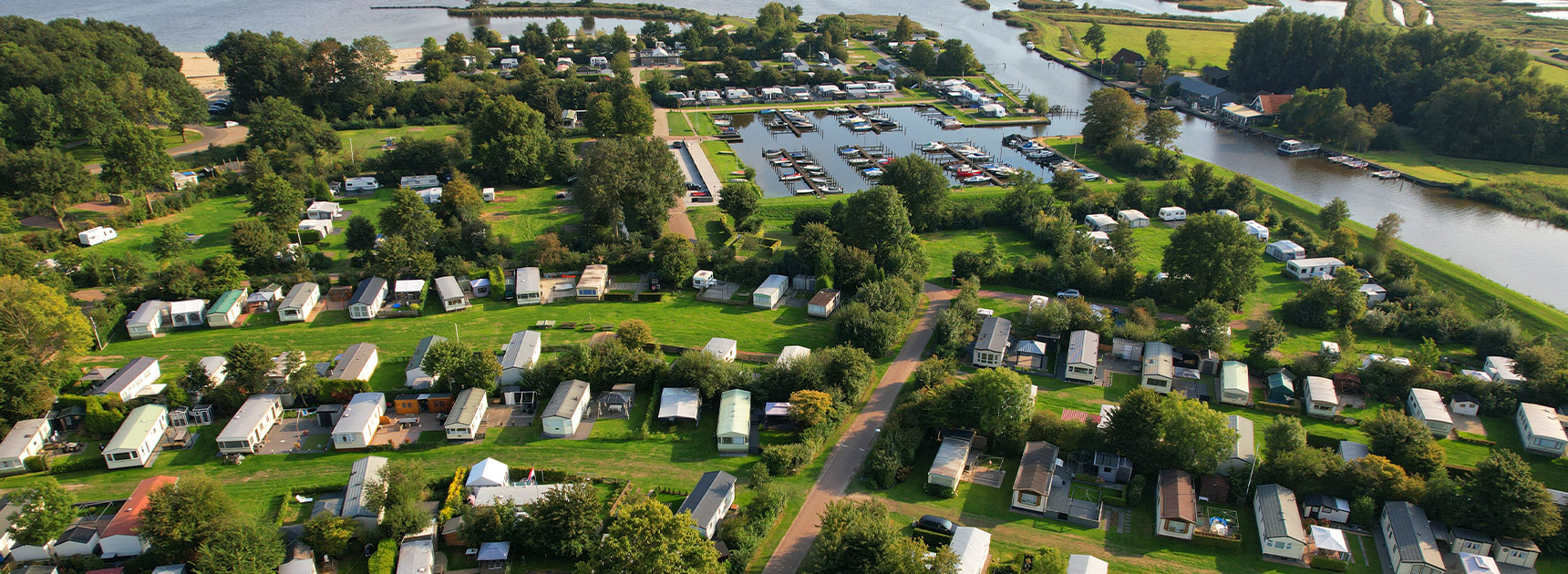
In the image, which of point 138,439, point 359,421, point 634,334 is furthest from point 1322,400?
point 138,439

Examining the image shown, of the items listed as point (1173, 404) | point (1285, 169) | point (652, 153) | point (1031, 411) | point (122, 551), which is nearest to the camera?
point (122, 551)

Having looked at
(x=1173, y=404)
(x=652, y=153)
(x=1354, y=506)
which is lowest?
(x=1354, y=506)

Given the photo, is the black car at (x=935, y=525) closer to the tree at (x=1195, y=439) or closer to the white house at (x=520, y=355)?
the tree at (x=1195, y=439)

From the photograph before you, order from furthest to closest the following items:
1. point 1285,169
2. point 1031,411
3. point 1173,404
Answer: point 1285,169
point 1031,411
point 1173,404

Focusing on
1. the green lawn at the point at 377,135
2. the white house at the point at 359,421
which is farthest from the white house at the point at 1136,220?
the green lawn at the point at 377,135

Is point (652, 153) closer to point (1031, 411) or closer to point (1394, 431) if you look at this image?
point (1031, 411)

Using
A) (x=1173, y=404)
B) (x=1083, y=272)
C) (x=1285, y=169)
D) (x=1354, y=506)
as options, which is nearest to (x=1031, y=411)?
(x=1173, y=404)
